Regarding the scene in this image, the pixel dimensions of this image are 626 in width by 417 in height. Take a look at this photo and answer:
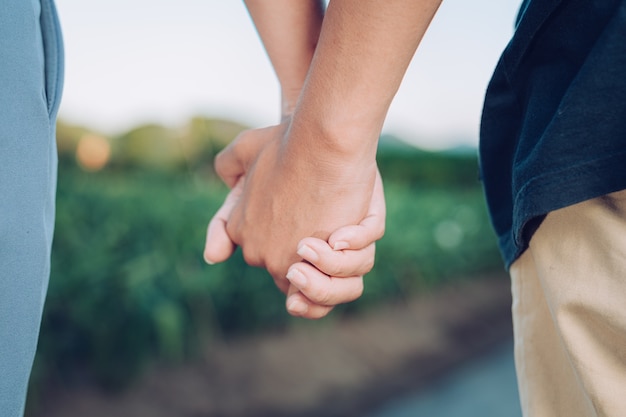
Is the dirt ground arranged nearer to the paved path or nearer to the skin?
the paved path

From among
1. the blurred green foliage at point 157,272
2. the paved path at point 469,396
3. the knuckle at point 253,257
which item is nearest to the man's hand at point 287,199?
the knuckle at point 253,257

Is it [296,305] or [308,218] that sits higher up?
[308,218]

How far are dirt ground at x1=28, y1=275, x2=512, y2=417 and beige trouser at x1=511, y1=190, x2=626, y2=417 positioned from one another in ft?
7.08

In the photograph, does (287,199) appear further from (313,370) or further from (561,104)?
(313,370)

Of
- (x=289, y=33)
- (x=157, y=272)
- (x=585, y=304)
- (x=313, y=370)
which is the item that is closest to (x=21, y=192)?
(x=289, y=33)

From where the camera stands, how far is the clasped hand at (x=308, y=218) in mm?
1035

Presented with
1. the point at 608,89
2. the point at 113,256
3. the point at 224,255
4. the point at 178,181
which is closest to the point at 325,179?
the point at 224,255

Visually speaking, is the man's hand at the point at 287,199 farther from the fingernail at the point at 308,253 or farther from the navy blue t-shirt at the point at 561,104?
the navy blue t-shirt at the point at 561,104

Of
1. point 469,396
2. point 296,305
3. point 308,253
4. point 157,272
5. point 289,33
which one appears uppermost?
point 289,33

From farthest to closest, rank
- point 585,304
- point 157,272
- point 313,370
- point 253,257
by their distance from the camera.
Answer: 1. point 313,370
2. point 157,272
3. point 253,257
4. point 585,304

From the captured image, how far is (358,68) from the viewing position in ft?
3.06

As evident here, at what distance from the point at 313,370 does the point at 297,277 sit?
7.91 feet

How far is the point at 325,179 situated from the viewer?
102 centimetres

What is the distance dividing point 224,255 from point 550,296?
2.13ft
